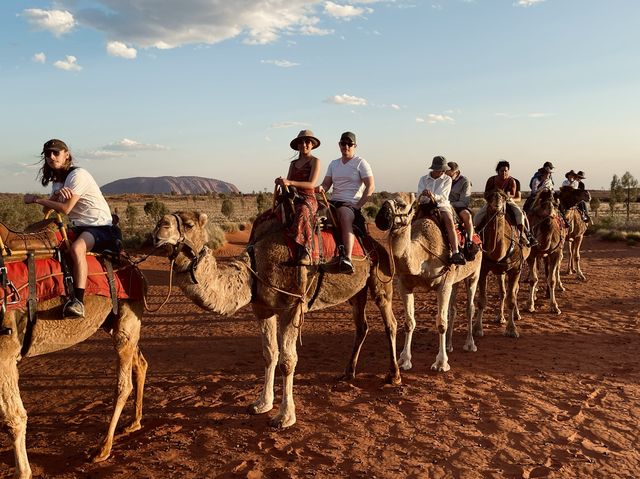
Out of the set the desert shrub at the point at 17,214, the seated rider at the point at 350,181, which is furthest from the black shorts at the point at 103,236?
the desert shrub at the point at 17,214

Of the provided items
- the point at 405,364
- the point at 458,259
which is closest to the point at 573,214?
the point at 458,259

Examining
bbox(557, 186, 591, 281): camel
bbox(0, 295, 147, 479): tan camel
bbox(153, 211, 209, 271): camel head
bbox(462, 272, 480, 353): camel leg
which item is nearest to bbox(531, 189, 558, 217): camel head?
bbox(557, 186, 591, 281): camel

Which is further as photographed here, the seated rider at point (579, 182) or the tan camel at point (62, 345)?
the seated rider at point (579, 182)

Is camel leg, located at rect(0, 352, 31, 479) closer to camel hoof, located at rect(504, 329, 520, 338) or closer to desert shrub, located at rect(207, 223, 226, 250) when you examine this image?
camel hoof, located at rect(504, 329, 520, 338)

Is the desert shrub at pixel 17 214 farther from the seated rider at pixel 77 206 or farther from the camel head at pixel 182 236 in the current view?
the camel head at pixel 182 236

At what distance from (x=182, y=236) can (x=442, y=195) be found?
176 inches

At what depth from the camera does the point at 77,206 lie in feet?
15.8

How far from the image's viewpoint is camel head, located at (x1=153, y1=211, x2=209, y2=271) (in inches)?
168

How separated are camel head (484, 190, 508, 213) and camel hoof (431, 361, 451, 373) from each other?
9.91ft

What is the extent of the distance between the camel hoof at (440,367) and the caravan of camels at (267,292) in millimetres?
16

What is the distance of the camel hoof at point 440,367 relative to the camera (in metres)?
7.41

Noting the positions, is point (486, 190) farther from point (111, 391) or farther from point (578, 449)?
point (111, 391)

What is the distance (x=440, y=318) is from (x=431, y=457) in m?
2.76

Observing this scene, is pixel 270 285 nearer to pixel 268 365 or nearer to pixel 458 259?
pixel 268 365
